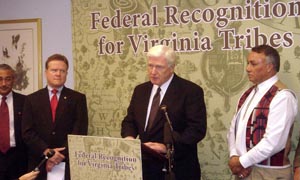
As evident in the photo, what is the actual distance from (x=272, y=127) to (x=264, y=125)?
78mm

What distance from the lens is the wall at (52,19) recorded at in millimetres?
4340

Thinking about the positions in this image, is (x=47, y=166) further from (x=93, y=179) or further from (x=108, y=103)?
(x=93, y=179)

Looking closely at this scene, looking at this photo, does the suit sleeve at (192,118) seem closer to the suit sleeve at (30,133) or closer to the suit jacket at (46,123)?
the suit jacket at (46,123)

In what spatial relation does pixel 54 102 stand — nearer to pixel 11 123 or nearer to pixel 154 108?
pixel 11 123

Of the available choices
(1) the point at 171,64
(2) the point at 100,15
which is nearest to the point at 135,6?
(2) the point at 100,15

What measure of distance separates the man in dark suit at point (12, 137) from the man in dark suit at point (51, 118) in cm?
22

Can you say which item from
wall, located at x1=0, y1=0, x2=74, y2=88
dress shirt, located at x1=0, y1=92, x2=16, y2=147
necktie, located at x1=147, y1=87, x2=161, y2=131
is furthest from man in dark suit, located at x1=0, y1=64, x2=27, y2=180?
necktie, located at x1=147, y1=87, x2=161, y2=131

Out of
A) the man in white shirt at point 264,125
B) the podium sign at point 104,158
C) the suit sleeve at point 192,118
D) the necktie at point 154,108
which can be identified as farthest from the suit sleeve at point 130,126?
the podium sign at point 104,158

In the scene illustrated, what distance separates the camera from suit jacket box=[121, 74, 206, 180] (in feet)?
10.0

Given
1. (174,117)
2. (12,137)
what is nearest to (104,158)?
(174,117)

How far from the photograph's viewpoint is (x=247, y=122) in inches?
119

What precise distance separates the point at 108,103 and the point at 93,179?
187 centimetres

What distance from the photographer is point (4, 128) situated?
375cm

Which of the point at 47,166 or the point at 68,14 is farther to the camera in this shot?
the point at 68,14
